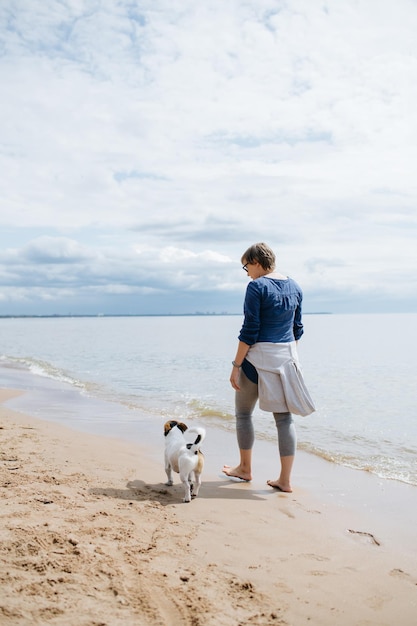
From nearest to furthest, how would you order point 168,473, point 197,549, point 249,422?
point 197,549 → point 168,473 → point 249,422

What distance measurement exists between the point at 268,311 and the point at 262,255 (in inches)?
22.6

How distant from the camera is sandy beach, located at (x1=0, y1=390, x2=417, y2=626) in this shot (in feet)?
8.53

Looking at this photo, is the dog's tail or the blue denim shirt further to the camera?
the blue denim shirt

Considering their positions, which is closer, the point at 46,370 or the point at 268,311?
the point at 268,311

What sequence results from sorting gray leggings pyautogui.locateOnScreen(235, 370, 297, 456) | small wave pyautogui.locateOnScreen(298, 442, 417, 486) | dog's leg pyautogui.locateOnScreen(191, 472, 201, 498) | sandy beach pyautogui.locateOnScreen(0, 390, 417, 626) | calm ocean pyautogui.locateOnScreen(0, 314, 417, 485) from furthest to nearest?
calm ocean pyautogui.locateOnScreen(0, 314, 417, 485)
small wave pyautogui.locateOnScreen(298, 442, 417, 486)
gray leggings pyautogui.locateOnScreen(235, 370, 297, 456)
dog's leg pyautogui.locateOnScreen(191, 472, 201, 498)
sandy beach pyautogui.locateOnScreen(0, 390, 417, 626)

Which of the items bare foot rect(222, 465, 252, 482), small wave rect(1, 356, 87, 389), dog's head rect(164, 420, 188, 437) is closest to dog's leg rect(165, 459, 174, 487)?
dog's head rect(164, 420, 188, 437)

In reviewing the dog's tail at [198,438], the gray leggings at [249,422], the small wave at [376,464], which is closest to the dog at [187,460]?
the dog's tail at [198,438]

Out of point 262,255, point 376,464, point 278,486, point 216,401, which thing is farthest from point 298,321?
point 216,401

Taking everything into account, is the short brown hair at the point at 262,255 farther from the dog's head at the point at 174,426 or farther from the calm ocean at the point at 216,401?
the calm ocean at the point at 216,401

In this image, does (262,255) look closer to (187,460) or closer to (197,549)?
(187,460)

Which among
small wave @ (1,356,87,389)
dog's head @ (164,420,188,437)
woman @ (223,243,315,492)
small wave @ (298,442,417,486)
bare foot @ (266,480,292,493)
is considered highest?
woman @ (223,243,315,492)

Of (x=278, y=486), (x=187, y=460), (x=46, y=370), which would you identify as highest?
(x=187, y=460)

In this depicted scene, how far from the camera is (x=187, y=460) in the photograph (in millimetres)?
4535

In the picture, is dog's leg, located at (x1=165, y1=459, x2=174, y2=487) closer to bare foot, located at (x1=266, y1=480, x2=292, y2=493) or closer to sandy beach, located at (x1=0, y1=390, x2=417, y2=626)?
sandy beach, located at (x1=0, y1=390, x2=417, y2=626)
